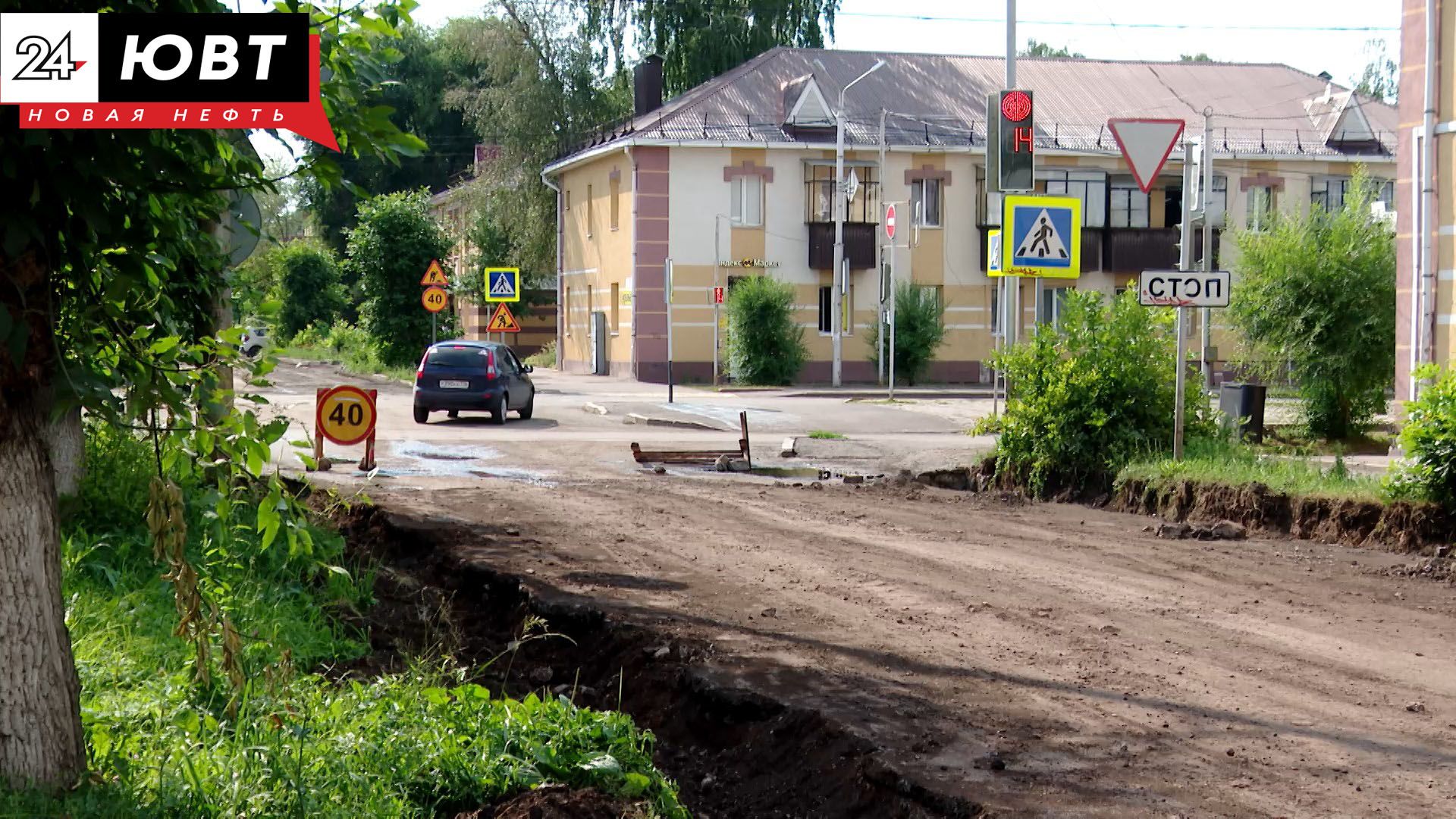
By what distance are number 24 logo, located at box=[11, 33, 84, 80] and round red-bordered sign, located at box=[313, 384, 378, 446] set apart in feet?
31.4

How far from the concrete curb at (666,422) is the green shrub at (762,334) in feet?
46.6

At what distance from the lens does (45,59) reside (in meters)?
4.52

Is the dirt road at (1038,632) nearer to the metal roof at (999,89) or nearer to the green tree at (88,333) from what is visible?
the green tree at (88,333)

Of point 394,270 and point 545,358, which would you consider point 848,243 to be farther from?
point 545,358

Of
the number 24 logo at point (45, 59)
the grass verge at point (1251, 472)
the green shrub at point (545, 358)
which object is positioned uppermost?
the number 24 logo at point (45, 59)

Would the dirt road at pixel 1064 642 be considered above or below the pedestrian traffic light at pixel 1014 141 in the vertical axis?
below

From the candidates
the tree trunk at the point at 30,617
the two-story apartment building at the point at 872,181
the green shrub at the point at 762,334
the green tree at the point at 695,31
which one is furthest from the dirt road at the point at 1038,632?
the green tree at the point at 695,31

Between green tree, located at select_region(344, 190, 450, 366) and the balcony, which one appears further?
the balcony

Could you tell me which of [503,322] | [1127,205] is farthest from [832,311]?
[503,322]

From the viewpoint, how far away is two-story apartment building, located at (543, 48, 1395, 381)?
149 ft

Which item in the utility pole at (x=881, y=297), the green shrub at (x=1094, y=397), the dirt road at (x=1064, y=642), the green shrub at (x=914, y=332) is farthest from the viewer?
the green shrub at (x=914, y=332)

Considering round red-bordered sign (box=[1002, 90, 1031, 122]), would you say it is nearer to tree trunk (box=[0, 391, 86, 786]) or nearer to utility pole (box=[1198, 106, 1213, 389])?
utility pole (box=[1198, 106, 1213, 389])

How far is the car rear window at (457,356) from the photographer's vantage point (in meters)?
27.3

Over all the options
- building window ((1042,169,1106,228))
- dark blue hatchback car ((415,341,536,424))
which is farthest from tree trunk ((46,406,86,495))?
building window ((1042,169,1106,228))
